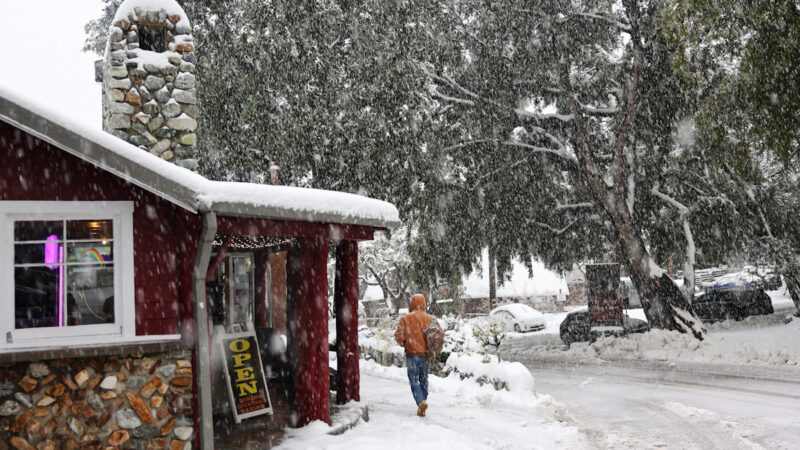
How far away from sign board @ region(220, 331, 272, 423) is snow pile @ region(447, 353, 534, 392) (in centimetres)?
498

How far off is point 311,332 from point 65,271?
112 inches

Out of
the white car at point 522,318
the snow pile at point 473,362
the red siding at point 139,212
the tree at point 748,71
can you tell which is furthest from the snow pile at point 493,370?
the white car at point 522,318

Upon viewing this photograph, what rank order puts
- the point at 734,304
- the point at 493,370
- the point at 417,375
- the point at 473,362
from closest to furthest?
the point at 417,375, the point at 493,370, the point at 473,362, the point at 734,304

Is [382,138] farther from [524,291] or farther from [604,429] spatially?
[524,291]

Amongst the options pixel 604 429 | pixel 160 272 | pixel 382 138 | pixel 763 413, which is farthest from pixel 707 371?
pixel 160 272

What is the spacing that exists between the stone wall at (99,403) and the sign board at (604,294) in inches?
654

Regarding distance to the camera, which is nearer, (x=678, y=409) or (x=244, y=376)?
(x=244, y=376)

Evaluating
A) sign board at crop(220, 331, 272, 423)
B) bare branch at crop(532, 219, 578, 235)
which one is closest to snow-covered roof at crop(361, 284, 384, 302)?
bare branch at crop(532, 219, 578, 235)

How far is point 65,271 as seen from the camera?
6336 millimetres

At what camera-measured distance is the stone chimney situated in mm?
9469

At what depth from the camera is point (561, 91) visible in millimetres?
19797

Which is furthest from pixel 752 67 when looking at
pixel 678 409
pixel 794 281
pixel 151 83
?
pixel 794 281

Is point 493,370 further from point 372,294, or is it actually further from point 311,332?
point 372,294

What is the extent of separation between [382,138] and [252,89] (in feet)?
10.3
